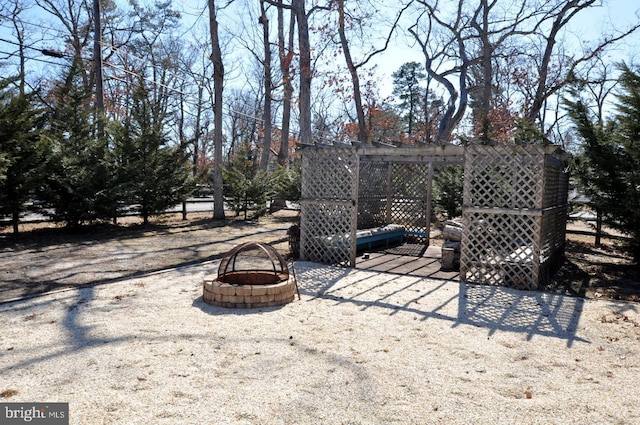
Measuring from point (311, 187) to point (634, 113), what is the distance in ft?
17.5

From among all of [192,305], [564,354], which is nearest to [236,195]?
[192,305]

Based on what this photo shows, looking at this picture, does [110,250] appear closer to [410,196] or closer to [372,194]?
[372,194]

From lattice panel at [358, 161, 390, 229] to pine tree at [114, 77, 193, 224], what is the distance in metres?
5.53

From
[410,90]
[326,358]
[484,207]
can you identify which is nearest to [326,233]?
[484,207]

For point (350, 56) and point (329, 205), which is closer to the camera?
point (329, 205)

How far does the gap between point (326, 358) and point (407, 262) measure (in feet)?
16.0

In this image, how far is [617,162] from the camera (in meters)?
7.38

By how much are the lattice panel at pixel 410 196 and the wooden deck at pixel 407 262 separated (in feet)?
4.70

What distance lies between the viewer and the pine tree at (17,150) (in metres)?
8.84

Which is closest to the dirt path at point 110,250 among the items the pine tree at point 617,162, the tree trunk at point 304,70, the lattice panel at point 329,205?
the lattice panel at point 329,205

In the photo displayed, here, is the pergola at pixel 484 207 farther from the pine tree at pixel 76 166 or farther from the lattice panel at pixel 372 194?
the pine tree at pixel 76 166

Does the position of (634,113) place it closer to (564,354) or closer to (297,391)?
(564,354)

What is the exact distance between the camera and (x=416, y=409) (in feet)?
8.96

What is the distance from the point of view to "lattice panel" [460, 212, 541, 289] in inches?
240
